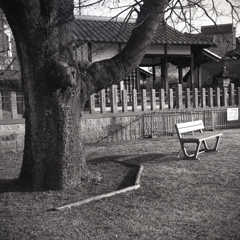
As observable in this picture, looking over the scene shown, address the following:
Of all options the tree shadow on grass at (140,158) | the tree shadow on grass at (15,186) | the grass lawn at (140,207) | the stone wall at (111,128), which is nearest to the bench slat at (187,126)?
the tree shadow on grass at (140,158)

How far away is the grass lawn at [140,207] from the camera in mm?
3215

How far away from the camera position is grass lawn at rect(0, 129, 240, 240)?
3215mm

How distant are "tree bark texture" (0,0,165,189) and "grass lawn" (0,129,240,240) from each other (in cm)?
36

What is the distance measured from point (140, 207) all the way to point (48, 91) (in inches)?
89.4

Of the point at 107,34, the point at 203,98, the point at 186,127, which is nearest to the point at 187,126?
the point at 186,127

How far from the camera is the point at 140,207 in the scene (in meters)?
3.94

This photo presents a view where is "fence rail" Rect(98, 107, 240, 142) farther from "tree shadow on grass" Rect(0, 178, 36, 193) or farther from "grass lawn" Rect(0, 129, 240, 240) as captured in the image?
"tree shadow on grass" Rect(0, 178, 36, 193)

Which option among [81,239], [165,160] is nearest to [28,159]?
[81,239]

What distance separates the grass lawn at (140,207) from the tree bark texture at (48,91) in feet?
1.19

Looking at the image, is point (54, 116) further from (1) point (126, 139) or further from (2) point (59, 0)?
(1) point (126, 139)

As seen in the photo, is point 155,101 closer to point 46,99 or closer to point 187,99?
point 187,99

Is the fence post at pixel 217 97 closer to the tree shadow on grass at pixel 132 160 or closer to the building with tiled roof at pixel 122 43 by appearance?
the building with tiled roof at pixel 122 43

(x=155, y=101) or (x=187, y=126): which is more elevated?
(x=155, y=101)

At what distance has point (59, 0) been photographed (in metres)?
4.91
